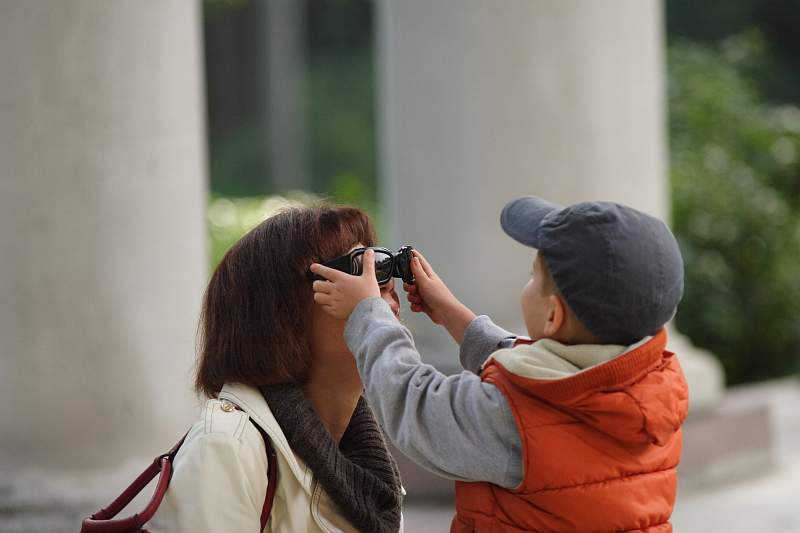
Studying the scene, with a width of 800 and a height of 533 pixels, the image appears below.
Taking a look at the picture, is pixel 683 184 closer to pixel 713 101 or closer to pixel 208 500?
pixel 713 101

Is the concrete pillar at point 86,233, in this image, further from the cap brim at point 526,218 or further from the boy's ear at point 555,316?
the boy's ear at point 555,316

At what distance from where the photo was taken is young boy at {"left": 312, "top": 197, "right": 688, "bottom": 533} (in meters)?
1.94

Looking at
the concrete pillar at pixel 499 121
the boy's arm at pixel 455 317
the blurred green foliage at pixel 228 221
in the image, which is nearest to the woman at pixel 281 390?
the boy's arm at pixel 455 317

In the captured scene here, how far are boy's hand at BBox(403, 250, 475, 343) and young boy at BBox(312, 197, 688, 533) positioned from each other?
0.28 meters

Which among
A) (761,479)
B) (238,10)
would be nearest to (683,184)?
(761,479)

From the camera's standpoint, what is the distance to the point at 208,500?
2.00 metres

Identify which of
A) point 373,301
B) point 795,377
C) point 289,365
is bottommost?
point 795,377

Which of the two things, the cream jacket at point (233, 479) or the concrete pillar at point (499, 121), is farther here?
the concrete pillar at point (499, 121)

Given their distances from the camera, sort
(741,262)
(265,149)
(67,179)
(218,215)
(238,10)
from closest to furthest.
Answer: (67,179) → (741,262) → (218,215) → (265,149) → (238,10)

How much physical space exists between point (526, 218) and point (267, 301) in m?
0.50

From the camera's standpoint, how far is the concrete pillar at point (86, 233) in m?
4.46

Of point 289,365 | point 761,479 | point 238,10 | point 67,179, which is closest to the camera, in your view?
point 289,365

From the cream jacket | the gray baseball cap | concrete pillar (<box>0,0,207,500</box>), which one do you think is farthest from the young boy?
concrete pillar (<box>0,0,207,500</box>)

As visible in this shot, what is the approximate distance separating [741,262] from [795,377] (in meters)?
1.07
